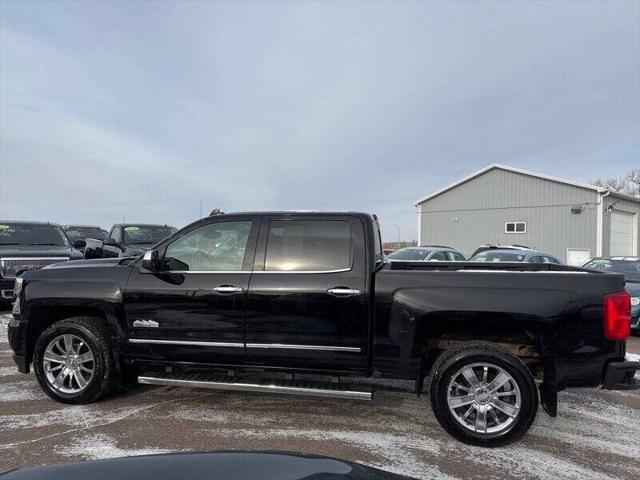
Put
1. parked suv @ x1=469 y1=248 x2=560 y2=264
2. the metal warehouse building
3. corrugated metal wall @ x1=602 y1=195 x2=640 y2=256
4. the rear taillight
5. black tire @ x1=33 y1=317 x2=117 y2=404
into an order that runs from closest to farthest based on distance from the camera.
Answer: the rear taillight < black tire @ x1=33 y1=317 x2=117 y2=404 < parked suv @ x1=469 y1=248 x2=560 y2=264 < corrugated metal wall @ x1=602 y1=195 x2=640 y2=256 < the metal warehouse building

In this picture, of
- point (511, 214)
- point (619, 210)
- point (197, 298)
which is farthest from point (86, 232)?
point (619, 210)

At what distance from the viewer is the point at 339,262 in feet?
14.9

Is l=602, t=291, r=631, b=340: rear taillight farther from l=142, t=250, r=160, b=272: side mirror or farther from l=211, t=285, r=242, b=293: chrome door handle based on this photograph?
l=142, t=250, r=160, b=272: side mirror

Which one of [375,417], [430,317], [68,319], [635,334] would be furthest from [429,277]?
[635,334]

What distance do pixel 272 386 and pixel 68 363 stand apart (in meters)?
2.09

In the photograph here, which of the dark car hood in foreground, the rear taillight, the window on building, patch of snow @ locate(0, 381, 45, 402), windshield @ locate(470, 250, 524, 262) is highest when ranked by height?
the window on building

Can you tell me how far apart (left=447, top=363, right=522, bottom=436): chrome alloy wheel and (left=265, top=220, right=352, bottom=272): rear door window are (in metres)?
1.36

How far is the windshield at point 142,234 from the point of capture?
44.3ft

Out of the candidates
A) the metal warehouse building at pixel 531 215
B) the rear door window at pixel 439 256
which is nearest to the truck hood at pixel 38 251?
the rear door window at pixel 439 256

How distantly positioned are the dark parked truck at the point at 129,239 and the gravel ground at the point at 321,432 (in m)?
7.54

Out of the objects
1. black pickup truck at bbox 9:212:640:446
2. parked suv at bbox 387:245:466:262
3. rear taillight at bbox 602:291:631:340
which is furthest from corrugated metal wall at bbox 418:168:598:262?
rear taillight at bbox 602:291:631:340

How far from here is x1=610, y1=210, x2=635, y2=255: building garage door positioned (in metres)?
27.6

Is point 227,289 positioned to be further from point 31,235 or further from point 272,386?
point 31,235

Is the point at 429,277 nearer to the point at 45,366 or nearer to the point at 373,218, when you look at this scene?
the point at 373,218
